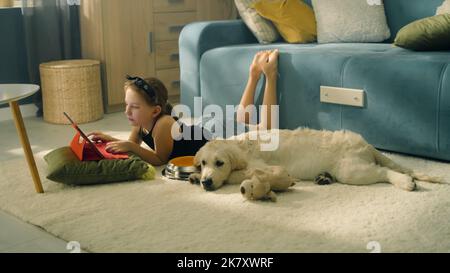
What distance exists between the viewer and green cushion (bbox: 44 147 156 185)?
2.09m

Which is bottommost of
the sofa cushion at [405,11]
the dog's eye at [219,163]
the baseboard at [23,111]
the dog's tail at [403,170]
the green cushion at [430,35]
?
the baseboard at [23,111]

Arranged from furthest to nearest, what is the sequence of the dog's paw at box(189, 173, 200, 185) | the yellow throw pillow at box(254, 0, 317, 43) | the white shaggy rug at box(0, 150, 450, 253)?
1. the yellow throw pillow at box(254, 0, 317, 43)
2. the dog's paw at box(189, 173, 200, 185)
3. the white shaggy rug at box(0, 150, 450, 253)

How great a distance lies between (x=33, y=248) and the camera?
1602mm

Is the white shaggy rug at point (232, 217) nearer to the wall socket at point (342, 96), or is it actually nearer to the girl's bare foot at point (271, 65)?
the wall socket at point (342, 96)

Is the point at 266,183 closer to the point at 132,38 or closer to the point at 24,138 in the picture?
the point at 24,138

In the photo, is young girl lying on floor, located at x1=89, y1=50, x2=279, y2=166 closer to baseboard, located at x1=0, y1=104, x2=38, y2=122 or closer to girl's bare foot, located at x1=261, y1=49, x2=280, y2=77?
girl's bare foot, located at x1=261, y1=49, x2=280, y2=77

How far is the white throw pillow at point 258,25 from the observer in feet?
10.7

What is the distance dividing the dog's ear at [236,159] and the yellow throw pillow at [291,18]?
1283mm

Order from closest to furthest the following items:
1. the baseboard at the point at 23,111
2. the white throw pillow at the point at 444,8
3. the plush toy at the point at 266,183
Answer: the plush toy at the point at 266,183
the white throw pillow at the point at 444,8
the baseboard at the point at 23,111

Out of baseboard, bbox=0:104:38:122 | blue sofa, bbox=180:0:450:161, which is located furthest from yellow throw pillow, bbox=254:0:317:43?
baseboard, bbox=0:104:38:122

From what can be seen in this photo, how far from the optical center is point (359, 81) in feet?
8.11

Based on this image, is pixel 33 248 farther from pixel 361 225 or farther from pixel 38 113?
pixel 38 113

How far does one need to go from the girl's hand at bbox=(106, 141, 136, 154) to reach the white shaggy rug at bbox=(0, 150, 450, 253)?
0.19 metres

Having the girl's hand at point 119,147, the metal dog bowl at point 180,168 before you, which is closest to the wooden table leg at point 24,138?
the girl's hand at point 119,147
